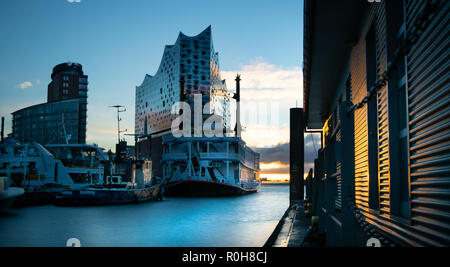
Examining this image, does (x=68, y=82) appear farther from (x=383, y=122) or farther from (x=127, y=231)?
(x=383, y=122)

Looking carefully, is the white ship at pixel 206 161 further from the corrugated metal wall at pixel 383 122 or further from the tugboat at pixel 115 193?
the corrugated metal wall at pixel 383 122

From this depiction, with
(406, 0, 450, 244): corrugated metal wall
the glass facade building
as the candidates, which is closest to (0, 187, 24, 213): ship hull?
(406, 0, 450, 244): corrugated metal wall

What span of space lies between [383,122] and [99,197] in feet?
95.4

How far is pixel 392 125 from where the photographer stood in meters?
4.29

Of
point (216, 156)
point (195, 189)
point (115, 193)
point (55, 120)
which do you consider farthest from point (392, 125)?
point (55, 120)

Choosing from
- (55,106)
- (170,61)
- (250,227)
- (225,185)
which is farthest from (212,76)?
(250,227)

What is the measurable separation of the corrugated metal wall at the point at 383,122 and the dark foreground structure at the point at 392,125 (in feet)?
0.04

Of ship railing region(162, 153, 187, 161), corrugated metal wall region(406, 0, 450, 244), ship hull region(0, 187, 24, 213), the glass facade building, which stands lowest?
ship hull region(0, 187, 24, 213)

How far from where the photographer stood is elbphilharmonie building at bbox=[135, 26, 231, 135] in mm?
94250

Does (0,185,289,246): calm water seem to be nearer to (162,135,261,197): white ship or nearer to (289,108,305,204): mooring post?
(289,108,305,204): mooring post

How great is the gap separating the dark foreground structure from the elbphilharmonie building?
8256 cm

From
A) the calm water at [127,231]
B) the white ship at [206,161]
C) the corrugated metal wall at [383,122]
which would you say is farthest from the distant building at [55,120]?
the corrugated metal wall at [383,122]

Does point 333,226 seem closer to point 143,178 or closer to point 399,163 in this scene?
point 399,163

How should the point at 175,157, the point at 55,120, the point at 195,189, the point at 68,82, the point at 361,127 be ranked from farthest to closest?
the point at 68,82
the point at 55,120
the point at 175,157
the point at 195,189
the point at 361,127
